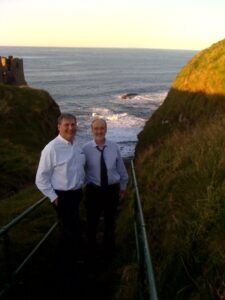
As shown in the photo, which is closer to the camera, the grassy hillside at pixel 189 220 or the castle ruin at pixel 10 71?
the grassy hillside at pixel 189 220

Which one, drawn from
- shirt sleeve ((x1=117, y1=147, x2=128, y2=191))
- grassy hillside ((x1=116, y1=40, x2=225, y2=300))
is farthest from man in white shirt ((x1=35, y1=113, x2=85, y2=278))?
grassy hillside ((x1=116, y1=40, x2=225, y2=300))

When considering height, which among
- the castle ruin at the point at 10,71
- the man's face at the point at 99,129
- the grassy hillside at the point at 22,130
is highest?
the man's face at the point at 99,129

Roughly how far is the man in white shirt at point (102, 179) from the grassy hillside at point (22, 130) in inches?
358

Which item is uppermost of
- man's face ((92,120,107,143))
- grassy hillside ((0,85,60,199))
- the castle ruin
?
man's face ((92,120,107,143))

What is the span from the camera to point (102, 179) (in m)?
6.12

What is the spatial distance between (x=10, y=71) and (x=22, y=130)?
681 inches

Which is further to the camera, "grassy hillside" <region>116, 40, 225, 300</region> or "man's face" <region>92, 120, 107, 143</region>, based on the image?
"man's face" <region>92, 120, 107, 143</region>

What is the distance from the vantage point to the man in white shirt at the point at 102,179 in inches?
239

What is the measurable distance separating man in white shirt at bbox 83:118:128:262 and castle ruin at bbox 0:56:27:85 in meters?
35.8

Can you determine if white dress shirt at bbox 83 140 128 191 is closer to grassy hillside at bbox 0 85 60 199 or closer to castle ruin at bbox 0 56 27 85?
grassy hillside at bbox 0 85 60 199

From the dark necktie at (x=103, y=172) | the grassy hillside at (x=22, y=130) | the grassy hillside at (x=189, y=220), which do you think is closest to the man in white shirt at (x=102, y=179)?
the dark necktie at (x=103, y=172)

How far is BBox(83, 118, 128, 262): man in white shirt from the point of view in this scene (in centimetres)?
608

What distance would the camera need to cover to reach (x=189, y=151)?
25.5 feet

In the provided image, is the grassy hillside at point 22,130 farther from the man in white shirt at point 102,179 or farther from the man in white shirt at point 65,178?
the man in white shirt at point 65,178
